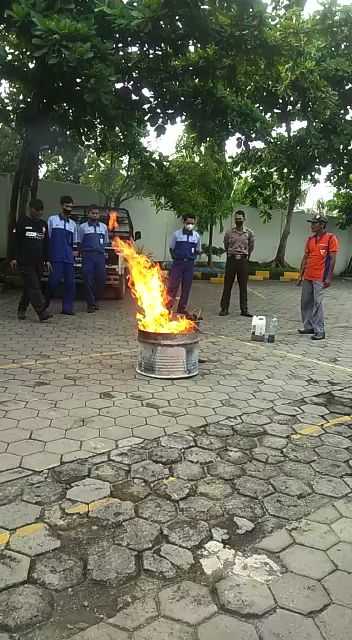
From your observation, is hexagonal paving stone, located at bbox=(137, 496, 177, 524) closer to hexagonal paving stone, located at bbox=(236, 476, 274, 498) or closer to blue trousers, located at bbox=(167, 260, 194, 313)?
hexagonal paving stone, located at bbox=(236, 476, 274, 498)

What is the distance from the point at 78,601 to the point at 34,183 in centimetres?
1236

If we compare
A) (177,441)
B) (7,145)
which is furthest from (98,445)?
(7,145)

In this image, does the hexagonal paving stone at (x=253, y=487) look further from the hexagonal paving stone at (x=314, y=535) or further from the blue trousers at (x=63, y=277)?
the blue trousers at (x=63, y=277)

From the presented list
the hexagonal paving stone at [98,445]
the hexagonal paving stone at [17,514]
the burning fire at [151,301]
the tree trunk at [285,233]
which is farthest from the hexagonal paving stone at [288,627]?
the tree trunk at [285,233]

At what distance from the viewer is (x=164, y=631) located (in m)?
2.18

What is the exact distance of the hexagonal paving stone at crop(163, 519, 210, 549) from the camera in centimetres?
280

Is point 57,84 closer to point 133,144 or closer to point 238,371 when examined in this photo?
point 133,144

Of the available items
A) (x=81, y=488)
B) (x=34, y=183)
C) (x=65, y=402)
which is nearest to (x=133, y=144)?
(x=34, y=183)

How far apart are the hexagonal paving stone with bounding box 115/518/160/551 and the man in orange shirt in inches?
246

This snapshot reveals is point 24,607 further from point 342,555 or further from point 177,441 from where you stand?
point 177,441

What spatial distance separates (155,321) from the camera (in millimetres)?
6160

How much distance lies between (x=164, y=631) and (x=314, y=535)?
1.13 meters

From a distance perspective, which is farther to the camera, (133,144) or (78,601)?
(133,144)

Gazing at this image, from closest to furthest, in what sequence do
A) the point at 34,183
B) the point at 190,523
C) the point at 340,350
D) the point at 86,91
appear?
the point at 190,523, the point at 340,350, the point at 86,91, the point at 34,183
